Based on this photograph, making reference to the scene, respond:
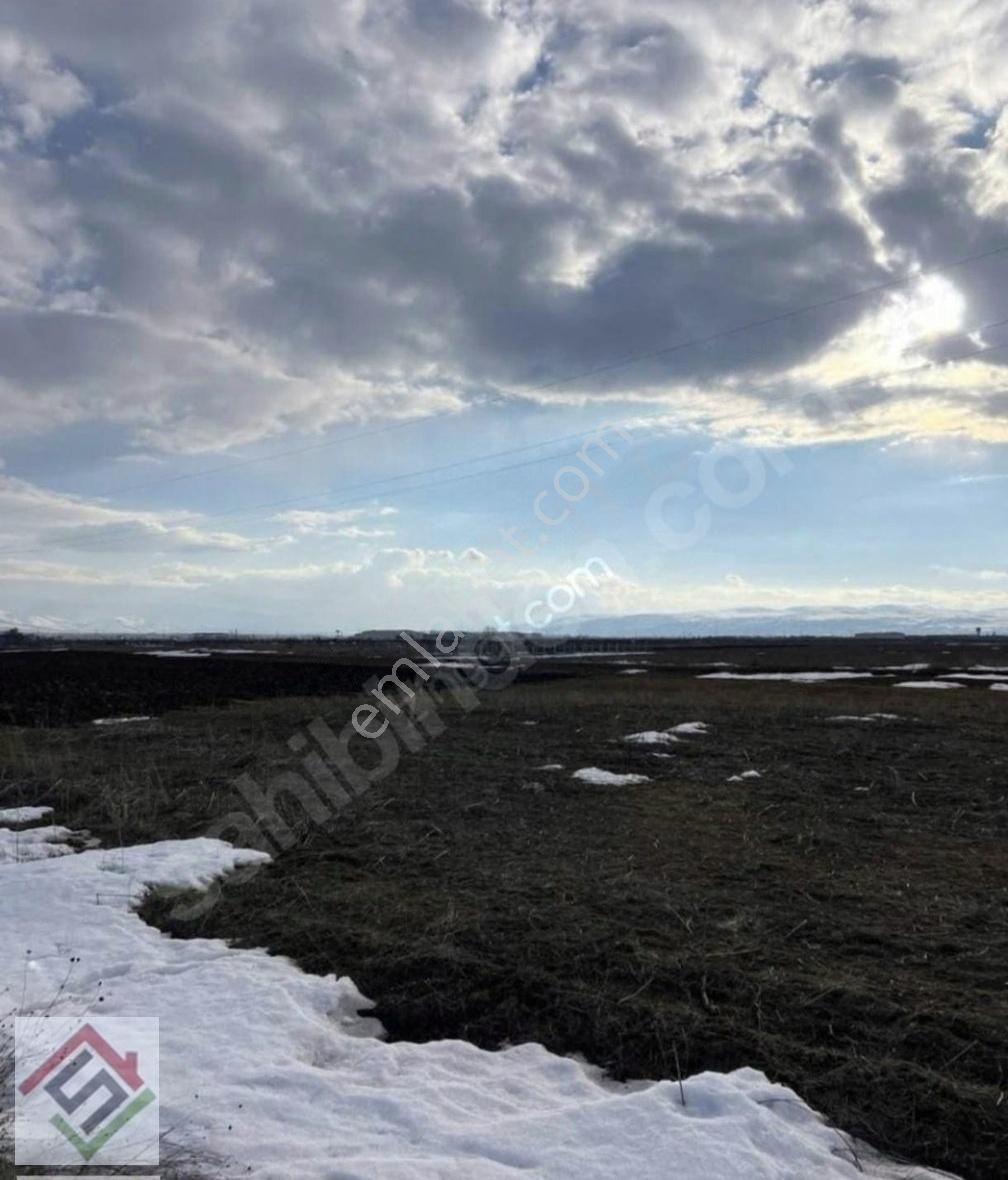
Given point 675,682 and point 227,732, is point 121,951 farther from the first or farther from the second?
point 675,682

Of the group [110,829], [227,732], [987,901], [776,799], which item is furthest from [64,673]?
[987,901]

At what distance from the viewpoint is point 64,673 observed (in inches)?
1855

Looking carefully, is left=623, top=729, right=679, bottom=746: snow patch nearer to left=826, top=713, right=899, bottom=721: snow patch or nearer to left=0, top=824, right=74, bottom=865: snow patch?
left=826, top=713, right=899, bottom=721: snow patch

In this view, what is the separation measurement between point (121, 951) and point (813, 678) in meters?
42.0

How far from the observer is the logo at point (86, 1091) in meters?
3.98

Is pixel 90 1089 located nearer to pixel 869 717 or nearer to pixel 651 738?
pixel 651 738

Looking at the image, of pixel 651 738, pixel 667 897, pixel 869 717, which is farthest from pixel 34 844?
pixel 869 717

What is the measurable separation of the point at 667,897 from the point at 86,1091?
Result: 17.5 feet

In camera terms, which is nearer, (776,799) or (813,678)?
(776,799)

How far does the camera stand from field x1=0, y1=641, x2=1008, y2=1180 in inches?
207

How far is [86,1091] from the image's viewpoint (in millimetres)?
4551

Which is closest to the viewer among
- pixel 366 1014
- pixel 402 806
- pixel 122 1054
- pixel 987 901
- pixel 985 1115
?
pixel 985 1115

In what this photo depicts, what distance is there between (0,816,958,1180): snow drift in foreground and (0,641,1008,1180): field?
385 mm

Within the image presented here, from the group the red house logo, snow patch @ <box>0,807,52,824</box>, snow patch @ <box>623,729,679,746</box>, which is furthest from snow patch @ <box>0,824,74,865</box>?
snow patch @ <box>623,729,679,746</box>
